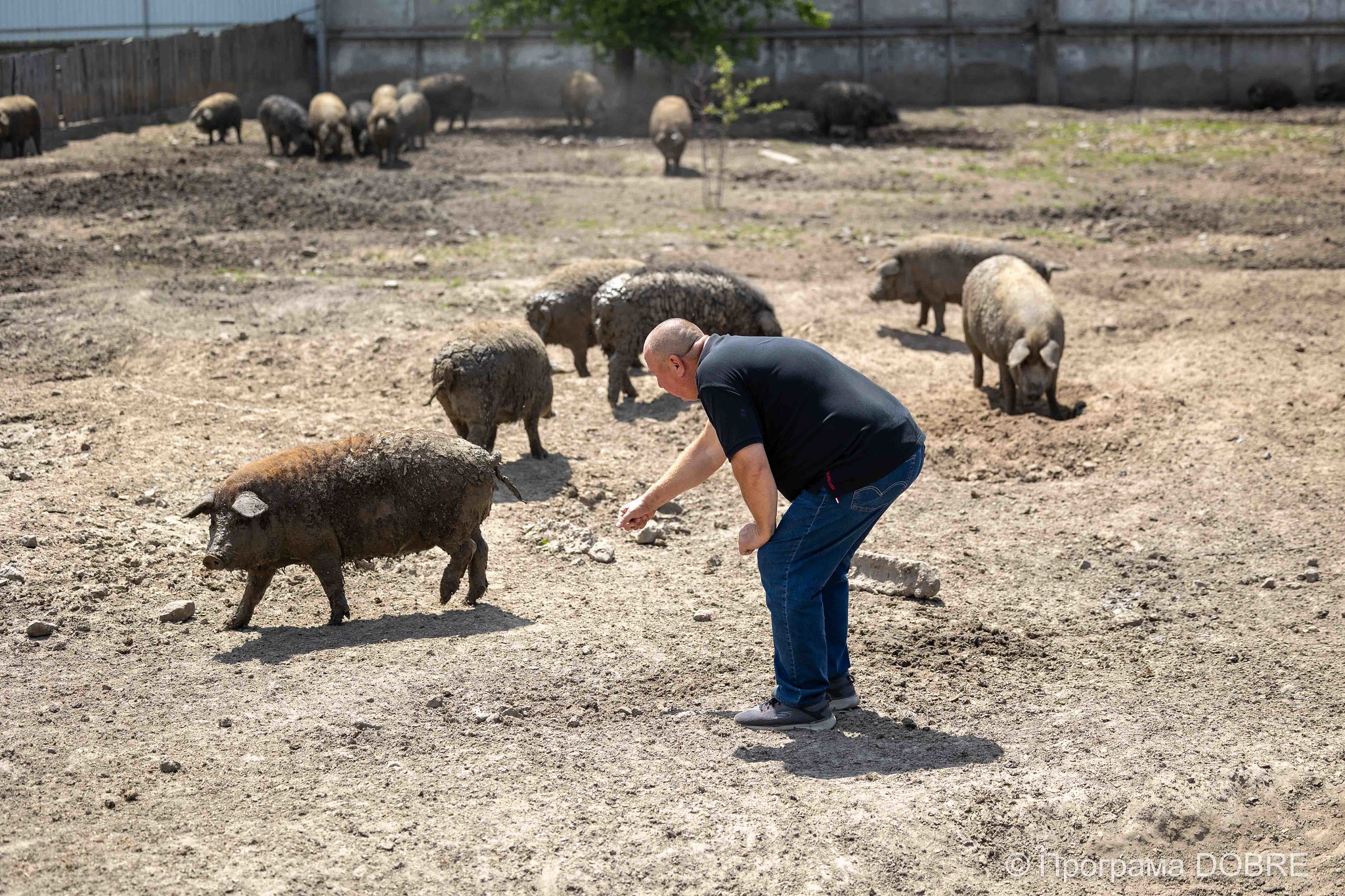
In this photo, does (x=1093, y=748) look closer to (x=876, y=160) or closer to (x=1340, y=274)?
(x=1340, y=274)

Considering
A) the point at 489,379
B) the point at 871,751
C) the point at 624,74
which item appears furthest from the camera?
the point at 624,74

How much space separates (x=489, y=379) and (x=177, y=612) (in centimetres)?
307

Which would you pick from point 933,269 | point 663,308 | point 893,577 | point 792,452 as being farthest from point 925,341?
point 792,452

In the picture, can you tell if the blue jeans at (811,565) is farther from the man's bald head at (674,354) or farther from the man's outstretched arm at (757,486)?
the man's bald head at (674,354)

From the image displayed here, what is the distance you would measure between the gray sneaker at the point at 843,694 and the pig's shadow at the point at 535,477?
369 cm

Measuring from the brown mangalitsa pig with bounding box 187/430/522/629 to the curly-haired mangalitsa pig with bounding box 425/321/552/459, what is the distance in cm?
198

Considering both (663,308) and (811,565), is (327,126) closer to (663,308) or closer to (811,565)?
(663,308)

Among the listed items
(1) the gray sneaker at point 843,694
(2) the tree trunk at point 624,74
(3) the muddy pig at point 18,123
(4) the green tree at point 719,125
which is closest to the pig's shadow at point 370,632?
(1) the gray sneaker at point 843,694

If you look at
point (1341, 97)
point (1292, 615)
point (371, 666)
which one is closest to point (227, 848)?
point (371, 666)

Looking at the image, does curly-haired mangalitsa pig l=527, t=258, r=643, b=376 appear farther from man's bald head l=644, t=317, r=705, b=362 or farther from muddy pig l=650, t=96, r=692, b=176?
muddy pig l=650, t=96, r=692, b=176

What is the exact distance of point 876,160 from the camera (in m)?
25.2

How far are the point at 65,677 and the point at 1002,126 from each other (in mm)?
27888

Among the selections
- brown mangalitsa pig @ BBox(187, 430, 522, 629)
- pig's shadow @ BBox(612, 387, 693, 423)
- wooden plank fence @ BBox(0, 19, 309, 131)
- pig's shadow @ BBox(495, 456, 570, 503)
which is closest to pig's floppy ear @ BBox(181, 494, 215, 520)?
brown mangalitsa pig @ BBox(187, 430, 522, 629)

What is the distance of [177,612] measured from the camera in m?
7.09
